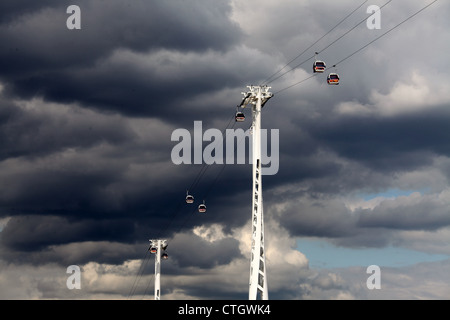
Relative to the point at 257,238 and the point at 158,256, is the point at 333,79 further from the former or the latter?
the point at 158,256

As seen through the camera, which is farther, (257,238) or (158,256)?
(158,256)

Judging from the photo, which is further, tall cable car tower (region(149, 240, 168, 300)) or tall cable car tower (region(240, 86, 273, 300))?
tall cable car tower (region(149, 240, 168, 300))

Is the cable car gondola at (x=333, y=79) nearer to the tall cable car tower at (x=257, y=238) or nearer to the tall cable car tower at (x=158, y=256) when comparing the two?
the tall cable car tower at (x=257, y=238)

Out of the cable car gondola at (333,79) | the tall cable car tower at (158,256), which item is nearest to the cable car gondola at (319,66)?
the cable car gondola at (333,79)

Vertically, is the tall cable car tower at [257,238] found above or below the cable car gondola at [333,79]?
below

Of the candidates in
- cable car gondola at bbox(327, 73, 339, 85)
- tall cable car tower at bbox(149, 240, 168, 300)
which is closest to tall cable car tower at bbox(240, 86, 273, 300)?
cable car gondola at bbox(327, 73, 339, 85)

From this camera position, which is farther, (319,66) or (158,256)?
(158,256)

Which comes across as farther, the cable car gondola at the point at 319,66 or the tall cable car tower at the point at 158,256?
the tall cable car tower at the point at 158,256

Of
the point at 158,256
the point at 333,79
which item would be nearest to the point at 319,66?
the point at 333,79

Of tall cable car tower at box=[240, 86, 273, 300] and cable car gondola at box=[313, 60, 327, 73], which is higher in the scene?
cable car gondola at box=[313, 60, 327, 73]

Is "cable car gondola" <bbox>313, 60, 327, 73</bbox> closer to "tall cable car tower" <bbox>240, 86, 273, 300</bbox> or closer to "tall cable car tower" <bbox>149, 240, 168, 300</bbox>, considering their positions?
"tall cable car tower" <bbox>240, 86, 273, 300</bbox>

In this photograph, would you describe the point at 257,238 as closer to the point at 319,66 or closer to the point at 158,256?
the point at 319,66

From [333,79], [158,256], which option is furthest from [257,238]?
[158,256]
